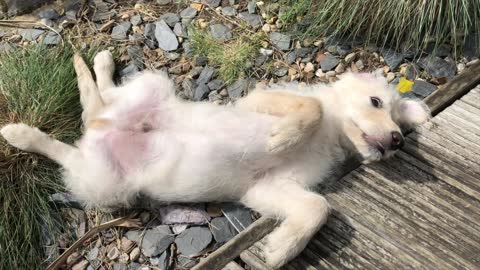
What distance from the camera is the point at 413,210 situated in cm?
242

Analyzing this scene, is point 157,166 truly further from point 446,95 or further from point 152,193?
point 446,95

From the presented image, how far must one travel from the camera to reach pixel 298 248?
2.24 m

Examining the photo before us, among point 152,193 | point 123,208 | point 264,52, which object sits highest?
point 264,52

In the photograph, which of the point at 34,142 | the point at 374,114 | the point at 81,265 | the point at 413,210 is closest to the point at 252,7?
the point at 374,114

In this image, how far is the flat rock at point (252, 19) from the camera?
3.49m

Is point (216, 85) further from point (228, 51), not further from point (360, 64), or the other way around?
point (360, 64)

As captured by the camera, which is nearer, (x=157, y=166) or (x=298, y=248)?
(x=298, y=248)

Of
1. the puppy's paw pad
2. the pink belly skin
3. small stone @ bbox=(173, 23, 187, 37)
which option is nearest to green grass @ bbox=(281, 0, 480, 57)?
small stone @ bbox=(173, 23, 187, 37)

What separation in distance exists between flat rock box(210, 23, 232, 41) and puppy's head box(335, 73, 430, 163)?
96 cm

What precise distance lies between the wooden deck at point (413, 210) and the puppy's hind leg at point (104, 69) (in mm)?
1378

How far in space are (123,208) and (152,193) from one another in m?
0.25

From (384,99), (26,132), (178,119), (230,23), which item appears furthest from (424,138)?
(26,132)

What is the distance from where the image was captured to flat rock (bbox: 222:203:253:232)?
2541 millimetres

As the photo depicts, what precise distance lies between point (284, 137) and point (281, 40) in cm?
119
